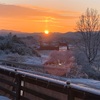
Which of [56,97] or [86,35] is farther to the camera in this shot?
[86,35]

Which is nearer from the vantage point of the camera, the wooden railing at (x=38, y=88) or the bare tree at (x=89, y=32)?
the wooden railing at (x=38, y=88)

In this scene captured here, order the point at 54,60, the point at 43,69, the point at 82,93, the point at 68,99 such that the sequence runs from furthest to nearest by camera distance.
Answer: the point at 54,60 → the point at 43,69 → the point at 68,99 → the point at 82,93

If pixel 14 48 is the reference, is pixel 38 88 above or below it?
above

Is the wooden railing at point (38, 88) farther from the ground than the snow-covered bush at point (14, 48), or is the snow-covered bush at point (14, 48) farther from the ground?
the wooden railing at point (38, 88)

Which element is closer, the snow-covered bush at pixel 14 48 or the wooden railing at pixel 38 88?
the wooden railing at pixel 38 88

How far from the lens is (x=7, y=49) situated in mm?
52031

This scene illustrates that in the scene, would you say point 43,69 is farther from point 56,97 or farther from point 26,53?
point 56,97

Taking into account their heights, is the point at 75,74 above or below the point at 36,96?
below

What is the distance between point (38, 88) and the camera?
8539 millimetres

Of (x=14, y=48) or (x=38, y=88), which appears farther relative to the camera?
(x=14, y=48)

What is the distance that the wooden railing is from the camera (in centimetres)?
668

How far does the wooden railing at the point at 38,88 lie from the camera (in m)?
6.68

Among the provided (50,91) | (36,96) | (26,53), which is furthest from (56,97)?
(26,53)

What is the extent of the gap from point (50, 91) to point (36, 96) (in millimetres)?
778
